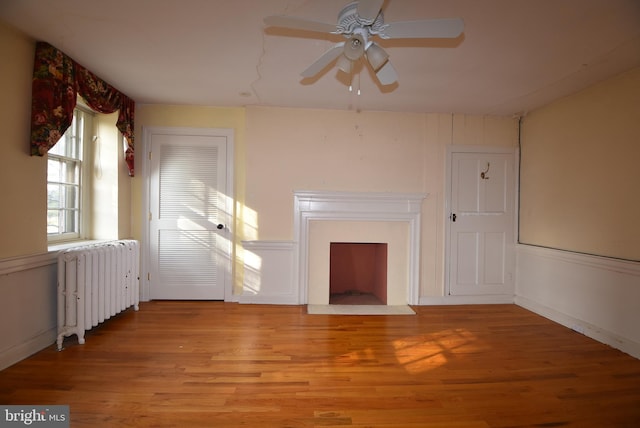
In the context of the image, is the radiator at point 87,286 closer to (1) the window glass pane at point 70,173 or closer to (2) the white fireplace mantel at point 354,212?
(1) the window glass pane at point 70,173

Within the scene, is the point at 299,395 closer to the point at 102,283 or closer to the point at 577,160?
the point at 102,283

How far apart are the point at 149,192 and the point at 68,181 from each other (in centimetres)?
80

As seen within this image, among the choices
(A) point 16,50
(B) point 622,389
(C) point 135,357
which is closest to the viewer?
(B) point 622,389

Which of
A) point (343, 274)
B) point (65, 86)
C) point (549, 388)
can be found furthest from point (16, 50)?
point (549, 388)

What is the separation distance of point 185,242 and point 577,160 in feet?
14.6

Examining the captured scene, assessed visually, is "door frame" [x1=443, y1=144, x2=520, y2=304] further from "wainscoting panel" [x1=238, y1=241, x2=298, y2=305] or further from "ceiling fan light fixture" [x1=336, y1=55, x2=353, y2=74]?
"ceiling fan light fixture" [x1=336, y1=55, x2=353, y2=74]

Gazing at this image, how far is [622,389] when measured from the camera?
7.06 feet

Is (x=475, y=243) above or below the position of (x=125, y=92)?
below

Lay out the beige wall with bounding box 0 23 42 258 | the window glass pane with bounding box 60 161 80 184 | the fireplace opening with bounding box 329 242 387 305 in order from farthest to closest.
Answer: the fireplace opening with bounding box 329 242 387 305 < the window glass pane with bounding box 60 161 80 184 < the beige wall with bounding box 0 23 42 258

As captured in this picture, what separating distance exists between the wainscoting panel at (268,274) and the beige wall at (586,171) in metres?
3.01

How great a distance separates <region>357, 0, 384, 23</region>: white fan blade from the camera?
150cm

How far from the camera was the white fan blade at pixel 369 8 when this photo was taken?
1.50 meters

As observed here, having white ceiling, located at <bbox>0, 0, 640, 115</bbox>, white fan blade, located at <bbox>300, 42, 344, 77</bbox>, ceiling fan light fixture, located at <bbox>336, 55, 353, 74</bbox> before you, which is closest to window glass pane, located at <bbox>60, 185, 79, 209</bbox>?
white ceiling, located at <bbox>0, 0, 640, 115</bbox>

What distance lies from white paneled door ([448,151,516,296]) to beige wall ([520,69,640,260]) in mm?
219
